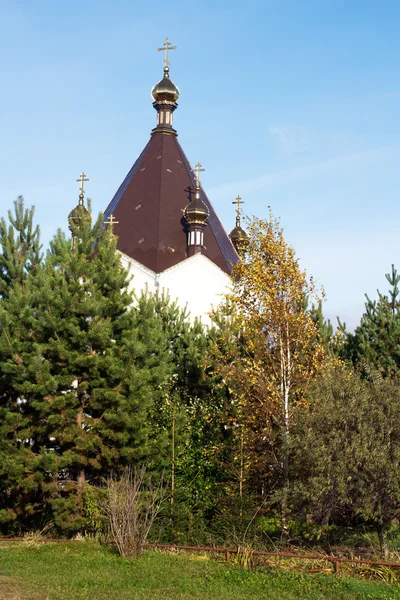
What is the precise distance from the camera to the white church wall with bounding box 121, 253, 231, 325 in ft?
74.8

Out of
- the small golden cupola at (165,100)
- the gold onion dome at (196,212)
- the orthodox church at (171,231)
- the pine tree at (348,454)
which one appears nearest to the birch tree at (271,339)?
the pine tree at (348,454)

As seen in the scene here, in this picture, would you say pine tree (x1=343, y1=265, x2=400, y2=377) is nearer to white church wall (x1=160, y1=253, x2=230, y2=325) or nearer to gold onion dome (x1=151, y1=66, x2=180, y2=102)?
white church wall (x1=160, y1=253, x2=230, y2=325)

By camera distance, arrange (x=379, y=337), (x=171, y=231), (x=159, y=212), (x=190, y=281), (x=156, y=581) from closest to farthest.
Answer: (x=156, y=581) < (x=379, y=337) < (x=190, y=281) < (x=171, y=231) < (x=159, y=212)

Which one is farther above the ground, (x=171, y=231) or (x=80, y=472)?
(x=171, y=231)

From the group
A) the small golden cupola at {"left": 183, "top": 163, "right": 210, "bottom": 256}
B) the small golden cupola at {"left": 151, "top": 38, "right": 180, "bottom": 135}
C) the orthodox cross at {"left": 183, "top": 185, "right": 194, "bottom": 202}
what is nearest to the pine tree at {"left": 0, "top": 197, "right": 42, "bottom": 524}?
the small golden cupola at {"left": 183, "top": 163, "right": 210, "bottom": 256}

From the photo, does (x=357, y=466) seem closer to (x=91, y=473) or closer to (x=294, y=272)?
(x=294, y=272)

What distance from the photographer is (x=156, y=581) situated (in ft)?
32.4

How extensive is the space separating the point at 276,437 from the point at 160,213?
12.3 metres

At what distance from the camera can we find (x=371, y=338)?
1928 cm

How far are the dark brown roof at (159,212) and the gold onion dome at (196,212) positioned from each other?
78 centimetres

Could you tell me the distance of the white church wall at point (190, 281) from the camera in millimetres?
22812

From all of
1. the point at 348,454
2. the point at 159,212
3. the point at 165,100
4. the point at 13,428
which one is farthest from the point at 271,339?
the point at 165,100

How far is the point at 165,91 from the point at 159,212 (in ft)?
21.7

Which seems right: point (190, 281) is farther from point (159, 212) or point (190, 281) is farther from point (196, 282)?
point (159, 212)
